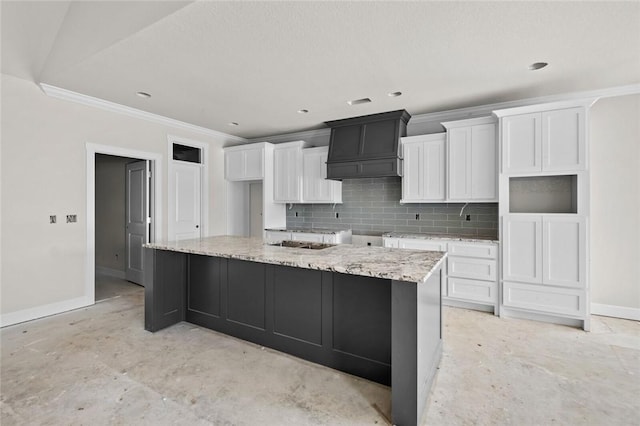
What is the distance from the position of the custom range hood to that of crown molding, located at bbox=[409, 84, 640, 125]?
0.35m

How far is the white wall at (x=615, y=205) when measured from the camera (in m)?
3.47

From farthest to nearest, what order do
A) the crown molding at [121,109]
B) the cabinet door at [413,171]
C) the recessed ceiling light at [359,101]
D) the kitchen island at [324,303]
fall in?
the cabinet door at [413,171], the recessed ceiling light at [359,101], the crown molding at [121,109], the kitchen island at [324,303]

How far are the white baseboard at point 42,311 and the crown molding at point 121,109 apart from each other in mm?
2438

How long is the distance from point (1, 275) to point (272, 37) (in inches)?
146

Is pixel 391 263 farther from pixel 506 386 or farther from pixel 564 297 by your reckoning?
pixel 564 297

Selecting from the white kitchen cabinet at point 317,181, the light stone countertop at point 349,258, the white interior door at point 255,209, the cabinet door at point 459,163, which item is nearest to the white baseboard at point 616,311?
the cabinet door at point 459,163

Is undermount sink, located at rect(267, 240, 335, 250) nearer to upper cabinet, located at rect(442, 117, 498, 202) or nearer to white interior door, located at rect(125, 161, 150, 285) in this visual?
upper cabinet, located at rect(442, 117, 498, 202)

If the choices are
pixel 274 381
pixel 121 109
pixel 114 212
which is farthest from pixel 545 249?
pixel 114 212

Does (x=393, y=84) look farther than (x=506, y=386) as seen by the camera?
Yes

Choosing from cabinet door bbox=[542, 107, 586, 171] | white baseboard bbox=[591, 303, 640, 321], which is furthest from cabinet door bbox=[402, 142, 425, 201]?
white baseboard bbox=[591, 303, 640, 321]

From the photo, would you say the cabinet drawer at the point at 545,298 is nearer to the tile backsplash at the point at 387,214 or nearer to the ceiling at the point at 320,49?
the tile backsplash at the point at 387,214

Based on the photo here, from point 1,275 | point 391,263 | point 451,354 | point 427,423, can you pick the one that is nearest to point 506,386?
point 451,354

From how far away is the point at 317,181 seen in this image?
517 centimetres

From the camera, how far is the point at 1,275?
3.24 m
